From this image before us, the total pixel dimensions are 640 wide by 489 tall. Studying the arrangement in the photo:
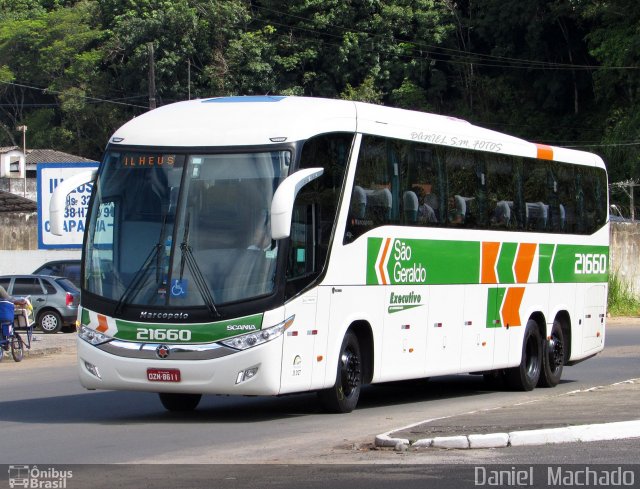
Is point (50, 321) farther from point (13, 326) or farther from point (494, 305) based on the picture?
point (494, 305)

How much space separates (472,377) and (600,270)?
2.96 metres

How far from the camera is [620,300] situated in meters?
40.4

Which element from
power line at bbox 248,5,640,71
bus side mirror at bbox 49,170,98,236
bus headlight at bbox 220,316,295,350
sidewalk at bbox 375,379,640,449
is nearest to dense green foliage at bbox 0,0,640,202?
power line at bbox 248,5,640,71

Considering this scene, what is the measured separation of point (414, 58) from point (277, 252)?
57117 mm

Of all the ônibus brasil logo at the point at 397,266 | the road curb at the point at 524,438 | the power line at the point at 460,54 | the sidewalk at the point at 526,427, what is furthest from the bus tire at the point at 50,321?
the power line at the point at 460,54

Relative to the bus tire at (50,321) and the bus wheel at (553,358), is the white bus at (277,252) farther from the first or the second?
the bus tire at (50,321)

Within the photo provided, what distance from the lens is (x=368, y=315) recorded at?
14.4 meters

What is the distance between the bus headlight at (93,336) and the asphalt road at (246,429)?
94cm

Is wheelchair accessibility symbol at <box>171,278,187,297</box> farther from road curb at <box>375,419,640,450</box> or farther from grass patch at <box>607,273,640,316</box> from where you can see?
grass patch at <box>607,273,640,316</box>

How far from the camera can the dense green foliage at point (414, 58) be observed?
196ft

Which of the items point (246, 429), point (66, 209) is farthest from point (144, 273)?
point (66, 209)

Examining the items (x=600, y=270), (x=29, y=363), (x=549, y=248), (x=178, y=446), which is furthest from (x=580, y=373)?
(x=178, y=446)

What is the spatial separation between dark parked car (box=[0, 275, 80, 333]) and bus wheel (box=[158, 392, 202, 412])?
17770 mm

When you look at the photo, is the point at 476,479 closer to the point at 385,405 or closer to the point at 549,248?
the point at 385,405
